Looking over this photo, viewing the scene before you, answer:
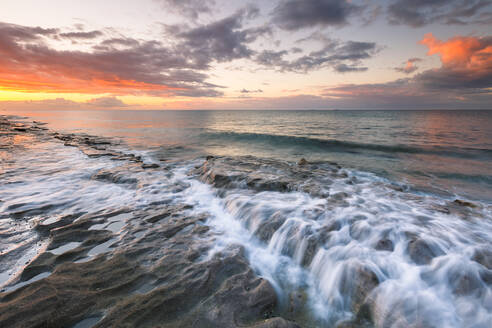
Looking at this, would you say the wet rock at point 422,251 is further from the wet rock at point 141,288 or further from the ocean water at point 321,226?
the wet rock at point 141,288

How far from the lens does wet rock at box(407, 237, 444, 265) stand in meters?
3.85

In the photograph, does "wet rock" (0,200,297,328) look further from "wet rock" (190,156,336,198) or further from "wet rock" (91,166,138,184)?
"wet rock" (91,166,138,184)

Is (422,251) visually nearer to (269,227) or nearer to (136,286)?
(269,227)

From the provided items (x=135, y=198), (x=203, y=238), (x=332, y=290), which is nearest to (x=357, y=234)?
(x=332, y=290)

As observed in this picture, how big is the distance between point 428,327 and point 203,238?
12.6 ft

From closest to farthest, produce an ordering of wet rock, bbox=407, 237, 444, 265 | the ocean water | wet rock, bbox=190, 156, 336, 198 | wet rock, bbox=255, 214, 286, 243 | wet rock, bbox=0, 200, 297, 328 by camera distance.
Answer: wet rock, bbox=0, 200, 297, 328 < the ocean water < wet rock, bbox=407, 237, 444, 265 < wet rock, bbox=255, 214, 286, 243 < wet rock, bbox=190, 156, 336, 198

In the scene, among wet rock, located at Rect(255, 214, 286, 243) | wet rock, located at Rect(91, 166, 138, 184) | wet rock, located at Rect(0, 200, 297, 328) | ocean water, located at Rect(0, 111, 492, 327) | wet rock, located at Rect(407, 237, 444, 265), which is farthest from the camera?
wet rock, located at Rect(91, 166, 138, 184)

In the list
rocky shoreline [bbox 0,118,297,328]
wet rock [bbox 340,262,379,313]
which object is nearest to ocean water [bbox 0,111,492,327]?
wet rock [bbox 340,262,379,313]

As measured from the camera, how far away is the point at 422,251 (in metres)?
4.01

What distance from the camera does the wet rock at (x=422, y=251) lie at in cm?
385

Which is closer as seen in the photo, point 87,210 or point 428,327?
point 428,327

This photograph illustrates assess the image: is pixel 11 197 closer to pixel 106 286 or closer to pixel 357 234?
pixel 106 286

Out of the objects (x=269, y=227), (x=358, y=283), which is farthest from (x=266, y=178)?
(x=358, y=283)

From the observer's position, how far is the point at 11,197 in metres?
6.65
